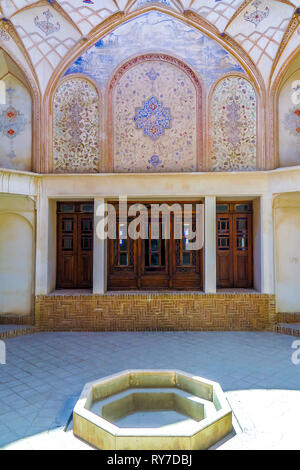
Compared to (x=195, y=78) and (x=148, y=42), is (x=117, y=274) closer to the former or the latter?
(x=195, y=78)

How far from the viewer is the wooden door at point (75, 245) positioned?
677 cm

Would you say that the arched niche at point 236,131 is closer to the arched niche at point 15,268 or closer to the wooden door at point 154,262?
the wooden door at point 154,262

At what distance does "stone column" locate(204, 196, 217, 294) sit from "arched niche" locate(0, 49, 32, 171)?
3600 millimetres

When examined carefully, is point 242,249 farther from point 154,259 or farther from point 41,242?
point 41,242

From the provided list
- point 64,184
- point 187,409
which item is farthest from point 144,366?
point 64,184

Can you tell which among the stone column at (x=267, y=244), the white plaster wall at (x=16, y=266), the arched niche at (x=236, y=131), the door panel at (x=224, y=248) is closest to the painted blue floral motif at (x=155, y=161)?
the arched niche at (x=236, y=131)

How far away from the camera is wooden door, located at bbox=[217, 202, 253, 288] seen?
676 centimetres

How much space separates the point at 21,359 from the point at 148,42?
6095 mm

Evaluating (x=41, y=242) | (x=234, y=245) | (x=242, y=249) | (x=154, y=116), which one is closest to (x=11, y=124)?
(x=41, y=242)

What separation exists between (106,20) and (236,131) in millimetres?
3267

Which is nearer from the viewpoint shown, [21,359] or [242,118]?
[21,359]

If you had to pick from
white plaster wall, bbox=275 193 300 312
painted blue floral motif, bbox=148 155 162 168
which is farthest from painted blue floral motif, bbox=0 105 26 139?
white plaster wall, bbox=275 193 300 312

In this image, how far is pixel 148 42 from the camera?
248 inches

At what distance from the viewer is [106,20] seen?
6.16m
